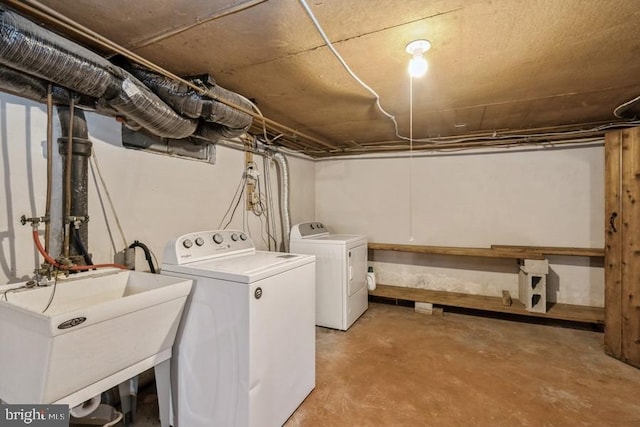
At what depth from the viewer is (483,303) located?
129 inches

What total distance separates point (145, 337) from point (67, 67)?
4.13 ft

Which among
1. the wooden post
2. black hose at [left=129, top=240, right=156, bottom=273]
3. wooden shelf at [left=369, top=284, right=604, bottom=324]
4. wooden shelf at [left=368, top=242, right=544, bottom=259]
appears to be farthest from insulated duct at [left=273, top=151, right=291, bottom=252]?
the wooden post

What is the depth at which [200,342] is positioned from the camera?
1.63 m

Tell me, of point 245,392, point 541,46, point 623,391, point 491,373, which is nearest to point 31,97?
point 245,392

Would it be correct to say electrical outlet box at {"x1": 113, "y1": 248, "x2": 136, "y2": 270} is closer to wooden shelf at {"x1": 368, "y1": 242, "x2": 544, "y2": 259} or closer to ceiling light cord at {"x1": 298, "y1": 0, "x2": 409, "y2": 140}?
ceiling light cord at {"x1": 298, "y1": 0, "x2": 409, "y2": 140}

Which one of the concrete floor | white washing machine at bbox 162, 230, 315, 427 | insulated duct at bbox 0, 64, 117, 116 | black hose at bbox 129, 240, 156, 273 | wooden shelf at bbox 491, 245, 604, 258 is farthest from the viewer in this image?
wooden shelf at bbox 491, 245, 604, 258

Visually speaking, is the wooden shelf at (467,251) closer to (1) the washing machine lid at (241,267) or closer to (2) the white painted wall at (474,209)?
(2) the white painted wall at (474,209)

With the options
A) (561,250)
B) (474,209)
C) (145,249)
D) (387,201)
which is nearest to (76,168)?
(145,249)

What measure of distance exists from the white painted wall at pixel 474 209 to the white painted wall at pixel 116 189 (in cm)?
169

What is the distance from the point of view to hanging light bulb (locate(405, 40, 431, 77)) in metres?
1.47

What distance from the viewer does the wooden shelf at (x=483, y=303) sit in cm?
295

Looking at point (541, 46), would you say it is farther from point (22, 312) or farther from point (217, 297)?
point (22, 312)

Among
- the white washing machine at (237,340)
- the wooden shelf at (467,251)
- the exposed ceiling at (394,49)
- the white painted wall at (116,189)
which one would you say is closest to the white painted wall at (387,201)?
the white painted wall at (116,189)

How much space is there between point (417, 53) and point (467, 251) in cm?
246
